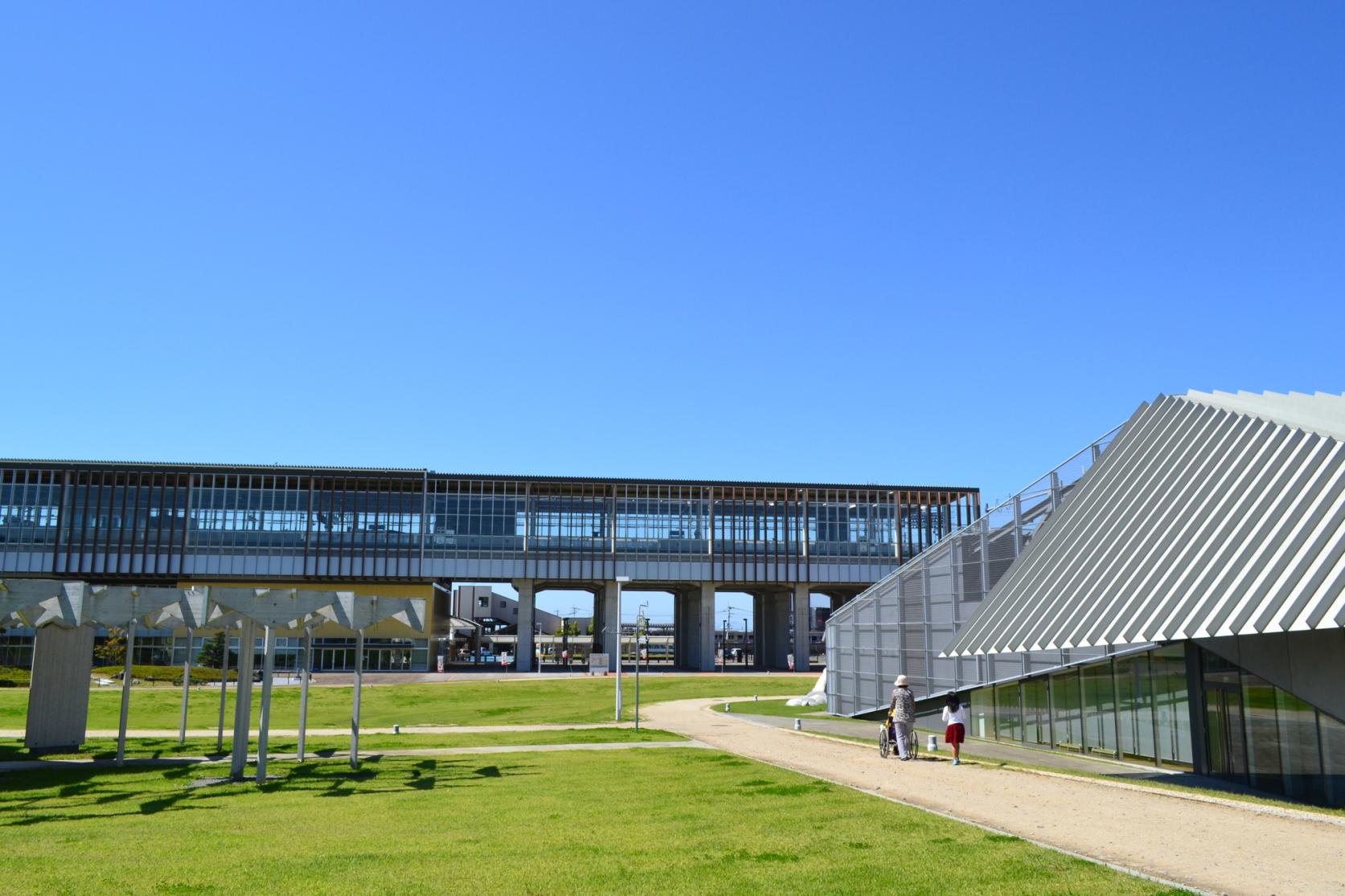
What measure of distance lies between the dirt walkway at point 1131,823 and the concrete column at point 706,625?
61.8m

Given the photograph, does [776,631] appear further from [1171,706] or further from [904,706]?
[1171,706]

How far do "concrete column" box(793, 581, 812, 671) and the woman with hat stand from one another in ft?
204

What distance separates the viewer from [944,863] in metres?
11.4

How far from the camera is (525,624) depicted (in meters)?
84.4

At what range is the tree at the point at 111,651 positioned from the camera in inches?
2972

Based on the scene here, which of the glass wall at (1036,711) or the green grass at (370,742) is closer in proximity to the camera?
the green grass at (370,742)

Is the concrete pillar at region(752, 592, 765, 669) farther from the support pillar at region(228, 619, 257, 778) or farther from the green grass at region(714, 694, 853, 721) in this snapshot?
the support pillar at region(228, 619, 257, 778)

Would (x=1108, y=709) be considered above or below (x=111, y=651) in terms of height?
above

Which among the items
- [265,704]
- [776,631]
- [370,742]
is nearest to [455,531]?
[776,631]

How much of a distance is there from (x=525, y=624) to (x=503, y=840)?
237 ft

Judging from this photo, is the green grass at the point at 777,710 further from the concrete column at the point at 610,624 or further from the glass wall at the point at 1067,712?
the concrete column at the point at 610,624

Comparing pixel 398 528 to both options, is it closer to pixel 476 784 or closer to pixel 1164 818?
pixel 476 784

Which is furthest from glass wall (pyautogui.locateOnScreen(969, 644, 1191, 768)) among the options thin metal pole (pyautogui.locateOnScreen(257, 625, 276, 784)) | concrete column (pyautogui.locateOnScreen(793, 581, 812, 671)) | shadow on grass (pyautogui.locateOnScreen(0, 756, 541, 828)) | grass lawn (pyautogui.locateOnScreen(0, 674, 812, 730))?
concrete column (pyautogui.locateOnScreen(793, 581, 812, 671))

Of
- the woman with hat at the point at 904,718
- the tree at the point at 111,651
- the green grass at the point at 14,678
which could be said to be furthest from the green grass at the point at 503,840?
the tree at the point at 111,651
